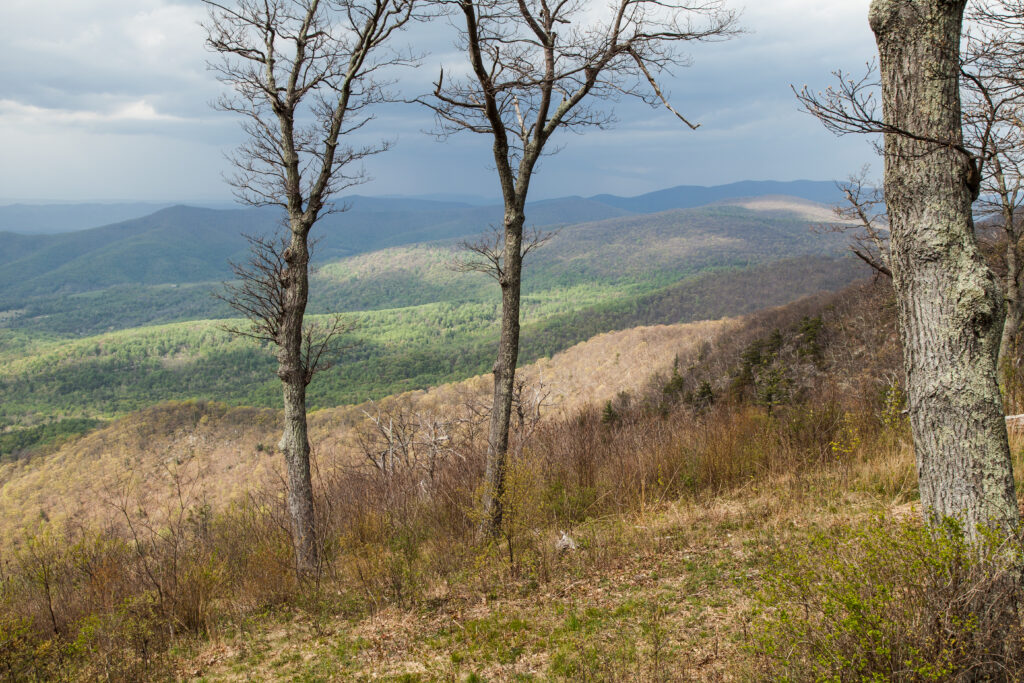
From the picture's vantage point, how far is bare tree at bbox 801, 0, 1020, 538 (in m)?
2.94

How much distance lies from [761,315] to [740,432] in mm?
74373

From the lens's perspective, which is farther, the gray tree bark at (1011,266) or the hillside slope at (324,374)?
the hillside slope at (324,374)

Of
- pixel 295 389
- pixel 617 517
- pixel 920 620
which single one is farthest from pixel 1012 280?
pixel 295 389

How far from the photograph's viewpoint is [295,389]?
24.6ft

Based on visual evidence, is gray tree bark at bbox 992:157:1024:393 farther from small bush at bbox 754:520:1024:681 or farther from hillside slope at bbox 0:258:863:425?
hillside slope at bbox 0:258:863:425

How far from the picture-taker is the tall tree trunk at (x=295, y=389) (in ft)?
24.0

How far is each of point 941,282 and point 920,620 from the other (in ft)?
5.67

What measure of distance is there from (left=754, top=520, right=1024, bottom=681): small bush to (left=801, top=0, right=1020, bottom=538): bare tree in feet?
0.85

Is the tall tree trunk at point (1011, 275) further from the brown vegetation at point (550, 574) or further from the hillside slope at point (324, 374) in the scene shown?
the hillside slope at point (324, 374)

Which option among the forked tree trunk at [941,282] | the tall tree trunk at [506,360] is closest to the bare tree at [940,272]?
the forked tree trunk at [941,282]

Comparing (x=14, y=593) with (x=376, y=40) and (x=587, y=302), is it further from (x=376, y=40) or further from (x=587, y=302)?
(x=587, y=302)

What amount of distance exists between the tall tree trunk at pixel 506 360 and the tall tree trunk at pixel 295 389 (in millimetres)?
2691

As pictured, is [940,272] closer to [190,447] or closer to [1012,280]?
[1012,280]

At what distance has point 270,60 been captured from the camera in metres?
7.88
